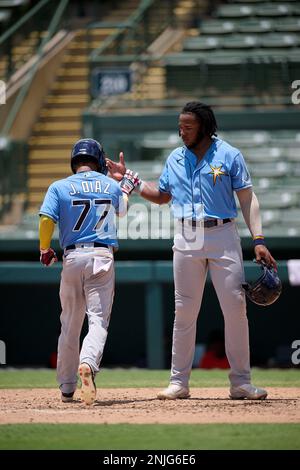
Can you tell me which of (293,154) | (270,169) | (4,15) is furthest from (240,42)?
(4,15)

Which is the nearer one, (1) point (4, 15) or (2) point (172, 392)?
(2) point (172, 392)

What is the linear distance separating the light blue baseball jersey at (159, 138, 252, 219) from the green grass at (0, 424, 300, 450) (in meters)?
1.54

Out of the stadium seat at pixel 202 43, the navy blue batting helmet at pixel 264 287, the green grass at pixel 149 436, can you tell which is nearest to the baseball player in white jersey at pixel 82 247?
the navy blue batting helmet at pixel 264 287

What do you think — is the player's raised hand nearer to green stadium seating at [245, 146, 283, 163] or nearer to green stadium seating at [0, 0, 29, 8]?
green stadium seating at [245, 146, 283, 163]

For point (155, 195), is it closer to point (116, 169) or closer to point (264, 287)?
point (116, 169)

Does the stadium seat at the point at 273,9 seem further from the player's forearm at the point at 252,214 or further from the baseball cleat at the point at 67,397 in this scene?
the baseball cleat at the point at 67,397

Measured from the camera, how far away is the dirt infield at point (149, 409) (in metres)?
5.88

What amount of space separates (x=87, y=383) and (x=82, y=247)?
878 millimetres

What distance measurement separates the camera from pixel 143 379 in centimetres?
925

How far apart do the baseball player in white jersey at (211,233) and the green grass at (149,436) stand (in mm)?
1128

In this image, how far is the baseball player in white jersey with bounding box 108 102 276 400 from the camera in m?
6.61
